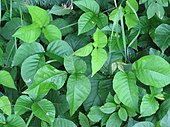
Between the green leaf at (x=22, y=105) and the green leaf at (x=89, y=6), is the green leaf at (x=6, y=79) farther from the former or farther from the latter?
the green leaf at (x=89, y=6)

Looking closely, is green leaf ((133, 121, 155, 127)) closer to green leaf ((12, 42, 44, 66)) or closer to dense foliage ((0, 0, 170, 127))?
dense foliage ((0, 0, 170, 127))

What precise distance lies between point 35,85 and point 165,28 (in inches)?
21.5

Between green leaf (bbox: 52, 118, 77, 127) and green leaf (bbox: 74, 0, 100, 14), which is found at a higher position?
green leaf (bbox: 74, 0, 100, 14)

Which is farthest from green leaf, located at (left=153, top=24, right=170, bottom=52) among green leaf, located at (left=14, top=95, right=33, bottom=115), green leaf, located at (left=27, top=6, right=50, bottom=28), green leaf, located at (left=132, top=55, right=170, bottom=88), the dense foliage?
green leaf, located at (left=14, top=95, right=33, bottom=115)

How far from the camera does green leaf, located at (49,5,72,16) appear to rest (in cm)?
137

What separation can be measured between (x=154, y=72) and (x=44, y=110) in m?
0.39

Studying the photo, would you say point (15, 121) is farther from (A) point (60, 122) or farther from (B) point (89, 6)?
(B) point (89, 6)

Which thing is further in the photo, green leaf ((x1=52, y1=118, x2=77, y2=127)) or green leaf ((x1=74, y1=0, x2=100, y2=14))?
green leaf ((x1=74, y1=0, x2=100, y2=14))

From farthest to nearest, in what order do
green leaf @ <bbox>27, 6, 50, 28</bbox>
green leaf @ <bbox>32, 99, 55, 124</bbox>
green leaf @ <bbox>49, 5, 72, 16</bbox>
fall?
1. green leaf @ <bbox>49, 5, 72, 16</bbox>
2. green leaf @ <bbox>27, 6, 50, 28</bbox>
3. green leaf @ <bbox>32, 99, 55, 124</bbox>

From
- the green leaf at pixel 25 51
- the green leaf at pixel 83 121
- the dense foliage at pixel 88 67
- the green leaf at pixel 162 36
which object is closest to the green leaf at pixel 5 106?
the dense foliage at pixel 88 67

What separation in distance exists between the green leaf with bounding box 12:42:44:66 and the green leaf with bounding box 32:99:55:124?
18 centimetres

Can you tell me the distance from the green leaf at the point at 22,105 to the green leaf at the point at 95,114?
21 cm

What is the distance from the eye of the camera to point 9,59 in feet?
4.35

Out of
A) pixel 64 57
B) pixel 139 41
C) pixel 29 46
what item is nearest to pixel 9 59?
pixel 29 46
